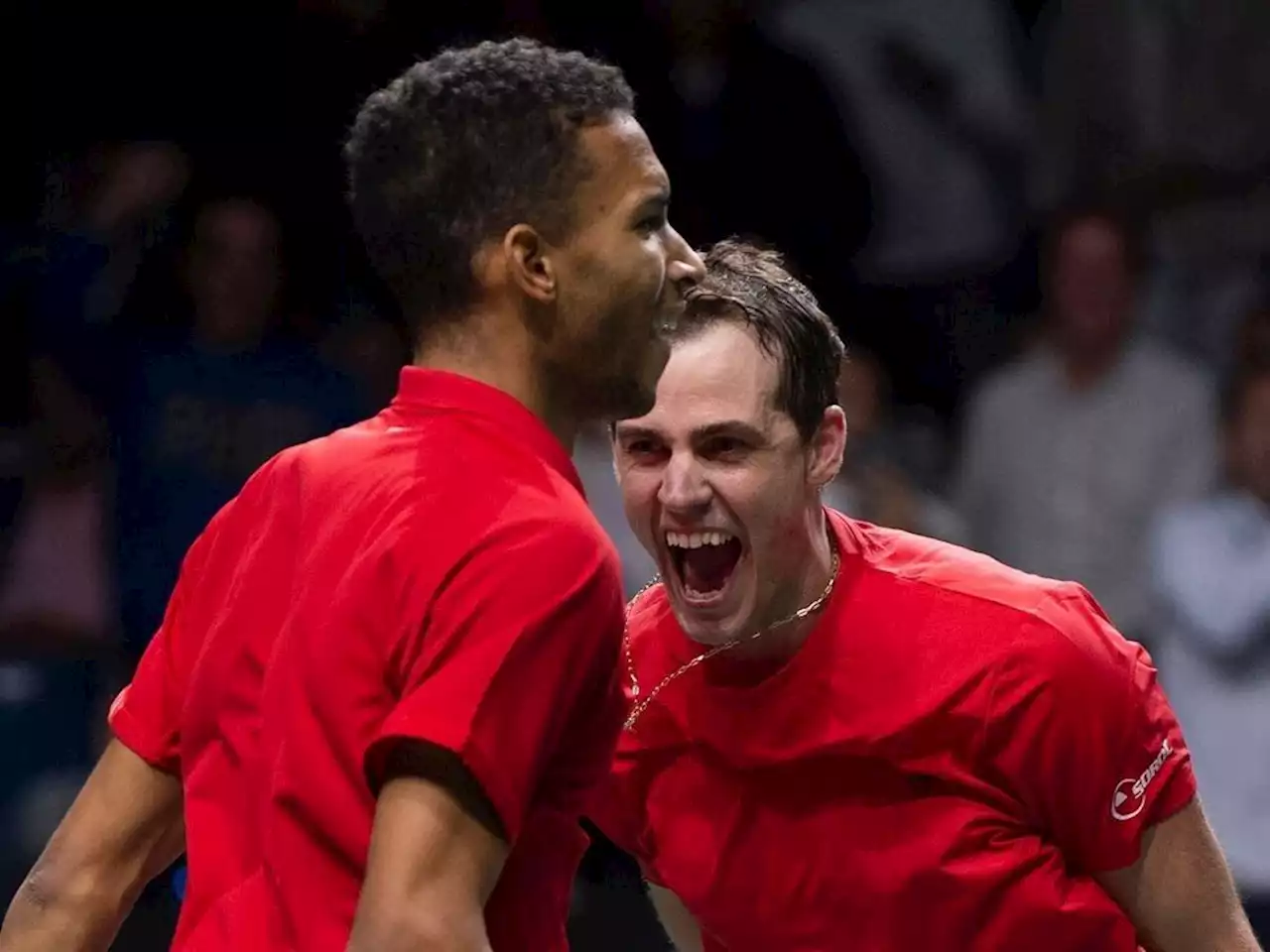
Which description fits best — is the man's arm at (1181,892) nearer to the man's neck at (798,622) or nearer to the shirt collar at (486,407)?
the man's neck at (798,622)

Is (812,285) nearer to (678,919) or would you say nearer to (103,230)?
(103,230)

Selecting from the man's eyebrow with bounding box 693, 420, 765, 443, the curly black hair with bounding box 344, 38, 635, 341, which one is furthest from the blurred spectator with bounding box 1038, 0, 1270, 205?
the curly black hair with bounding box 344, 38, 635, 341

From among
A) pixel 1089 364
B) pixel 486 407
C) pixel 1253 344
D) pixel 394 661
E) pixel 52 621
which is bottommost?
pixel 52 621

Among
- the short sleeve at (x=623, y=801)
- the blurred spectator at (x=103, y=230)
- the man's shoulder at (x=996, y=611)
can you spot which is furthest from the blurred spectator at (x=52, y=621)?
the man's shoulder at (x=996, y=611)

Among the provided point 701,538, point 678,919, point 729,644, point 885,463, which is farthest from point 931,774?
point 885,463

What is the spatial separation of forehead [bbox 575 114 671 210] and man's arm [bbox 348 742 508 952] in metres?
0.42

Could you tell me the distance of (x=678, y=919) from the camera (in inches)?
93.4

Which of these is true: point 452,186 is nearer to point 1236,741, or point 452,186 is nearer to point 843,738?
point 843,738

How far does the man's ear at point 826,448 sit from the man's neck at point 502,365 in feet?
2.29

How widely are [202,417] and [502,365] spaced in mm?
2450

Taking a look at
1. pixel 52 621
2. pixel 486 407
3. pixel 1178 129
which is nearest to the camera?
pixel 486 407

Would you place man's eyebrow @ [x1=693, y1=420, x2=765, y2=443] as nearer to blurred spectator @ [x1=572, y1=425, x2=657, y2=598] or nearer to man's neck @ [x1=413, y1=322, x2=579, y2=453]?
man's neck @ [x1=413, y1=322, x2=579, y2=453]

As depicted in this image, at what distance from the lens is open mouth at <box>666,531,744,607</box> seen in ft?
7.32

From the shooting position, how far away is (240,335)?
3.96 metres
